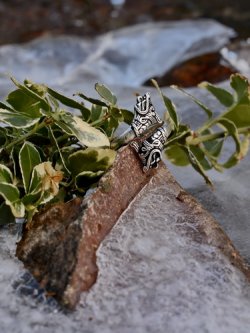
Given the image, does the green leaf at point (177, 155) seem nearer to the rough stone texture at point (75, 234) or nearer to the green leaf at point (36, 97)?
the rough stone texture at point (75, 234)

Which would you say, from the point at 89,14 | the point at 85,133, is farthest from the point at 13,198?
the point at 89,14

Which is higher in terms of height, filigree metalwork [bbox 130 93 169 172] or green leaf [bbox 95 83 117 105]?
green leaf [bbox 95 83 117 105]

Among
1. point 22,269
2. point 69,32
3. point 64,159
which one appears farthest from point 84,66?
point 22,269

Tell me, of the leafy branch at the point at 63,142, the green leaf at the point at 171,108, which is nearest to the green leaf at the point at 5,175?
the leafy branch at the point at 63,142

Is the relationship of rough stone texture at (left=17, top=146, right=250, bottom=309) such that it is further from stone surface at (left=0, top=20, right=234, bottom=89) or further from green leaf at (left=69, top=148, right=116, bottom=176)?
Result: stone surface at (left=0, top=20, right=234, bottom=89)

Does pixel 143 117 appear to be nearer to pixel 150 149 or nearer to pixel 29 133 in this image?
pixel 150 149

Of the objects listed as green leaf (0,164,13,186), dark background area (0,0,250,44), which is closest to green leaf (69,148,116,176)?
green leaf (0,164,13,186)

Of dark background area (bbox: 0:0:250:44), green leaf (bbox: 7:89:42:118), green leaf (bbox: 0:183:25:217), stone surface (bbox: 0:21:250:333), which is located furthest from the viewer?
dark background area (bbox: 0:0:250:44)
